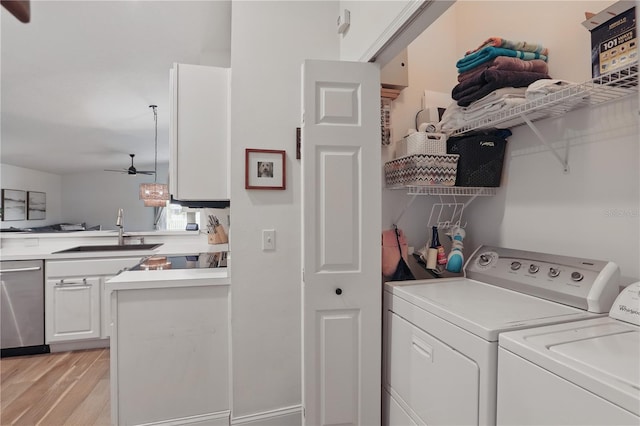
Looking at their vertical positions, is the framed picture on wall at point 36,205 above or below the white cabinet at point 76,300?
above

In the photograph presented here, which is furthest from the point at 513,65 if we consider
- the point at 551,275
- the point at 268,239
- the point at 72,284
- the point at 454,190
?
the point at 72,284

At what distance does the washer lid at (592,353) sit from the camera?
65 cm

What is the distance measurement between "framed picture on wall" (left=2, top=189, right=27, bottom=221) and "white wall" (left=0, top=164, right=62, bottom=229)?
0.29 feet

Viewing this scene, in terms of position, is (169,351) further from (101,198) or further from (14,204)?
(101,198)

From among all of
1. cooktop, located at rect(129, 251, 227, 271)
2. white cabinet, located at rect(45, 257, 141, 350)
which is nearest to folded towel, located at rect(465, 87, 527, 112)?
cooktop, located at rect(129, 251, 227, 271)

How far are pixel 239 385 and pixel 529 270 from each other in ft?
5.22

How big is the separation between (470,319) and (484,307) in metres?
0.17

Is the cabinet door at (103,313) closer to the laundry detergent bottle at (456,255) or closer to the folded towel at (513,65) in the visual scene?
the laundry detergent bottle at (456,255)

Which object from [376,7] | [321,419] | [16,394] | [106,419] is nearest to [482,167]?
[376,7]

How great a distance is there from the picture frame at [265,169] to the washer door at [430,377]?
0.94m

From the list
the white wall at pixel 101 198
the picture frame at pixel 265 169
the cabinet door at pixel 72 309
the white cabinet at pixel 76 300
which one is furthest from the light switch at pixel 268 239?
the white wall at pixel 101 198

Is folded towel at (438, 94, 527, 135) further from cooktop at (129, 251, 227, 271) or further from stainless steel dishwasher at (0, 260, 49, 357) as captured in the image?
stainless steel dishwasher at (0, 260, 49, 357)

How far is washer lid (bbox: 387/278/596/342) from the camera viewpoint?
0.98 metres

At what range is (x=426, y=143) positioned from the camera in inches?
61.5
